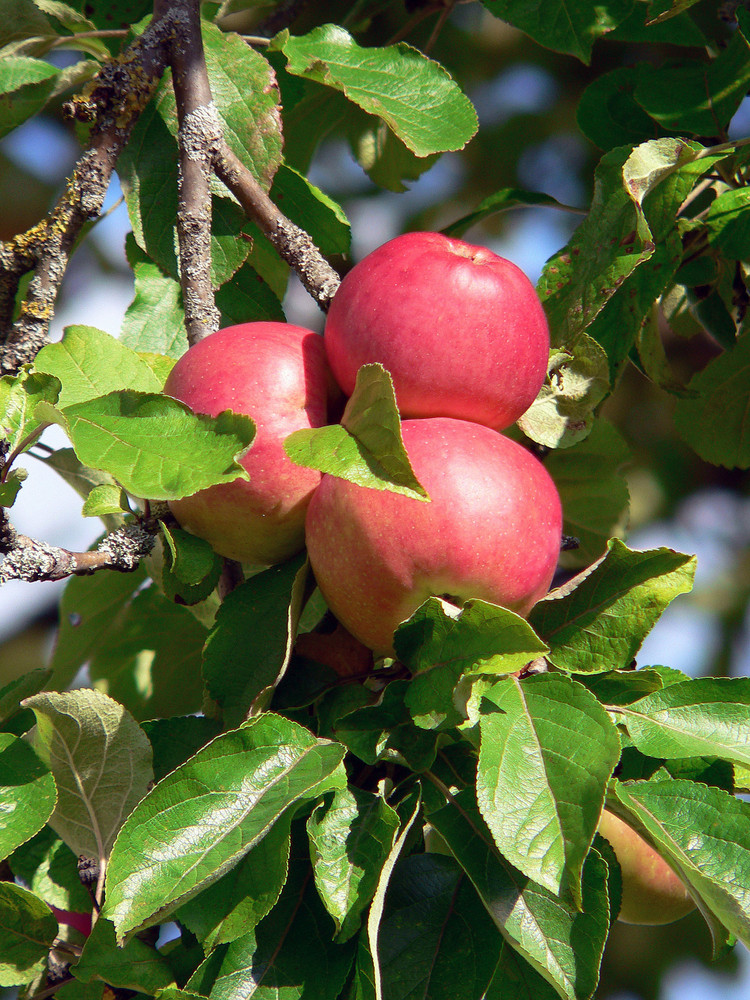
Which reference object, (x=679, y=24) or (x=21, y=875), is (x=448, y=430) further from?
(x=679, y=24)

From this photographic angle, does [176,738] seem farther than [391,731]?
Yes

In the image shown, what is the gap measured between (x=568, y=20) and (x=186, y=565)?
31.4 inches

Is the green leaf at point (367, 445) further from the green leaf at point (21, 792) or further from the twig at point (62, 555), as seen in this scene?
the green leaf at point (21, 792)

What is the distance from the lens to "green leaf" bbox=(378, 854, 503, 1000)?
0.69 meters

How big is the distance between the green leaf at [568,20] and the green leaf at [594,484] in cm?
47

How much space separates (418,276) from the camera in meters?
0.77

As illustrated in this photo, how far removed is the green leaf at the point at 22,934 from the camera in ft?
2.42

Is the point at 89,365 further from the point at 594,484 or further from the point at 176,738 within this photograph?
the point at 594,484

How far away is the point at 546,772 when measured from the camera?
623mm

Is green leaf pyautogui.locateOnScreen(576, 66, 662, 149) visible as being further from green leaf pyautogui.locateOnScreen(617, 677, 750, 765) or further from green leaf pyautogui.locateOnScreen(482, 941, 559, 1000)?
green leaf pyautogui.locateOnScreen(482, 941, 559, 1000)

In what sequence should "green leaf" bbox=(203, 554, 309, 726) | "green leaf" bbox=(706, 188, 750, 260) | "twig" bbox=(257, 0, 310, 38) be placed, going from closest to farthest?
"green leaf" bbox=(203, 554, 309, 726), "green leaf" bbox=(706, 188, 750, 260), "twig" bbox=(257, 0, 310, 38)

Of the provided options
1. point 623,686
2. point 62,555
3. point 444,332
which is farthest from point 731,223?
point 62,555

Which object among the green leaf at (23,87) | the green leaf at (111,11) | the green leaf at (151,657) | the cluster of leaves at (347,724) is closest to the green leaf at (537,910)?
the cluster of leaves at (347,724)

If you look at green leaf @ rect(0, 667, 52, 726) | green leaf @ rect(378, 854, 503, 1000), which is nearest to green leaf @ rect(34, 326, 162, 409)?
green leaf @ rect(0, 667, 52, 726)
